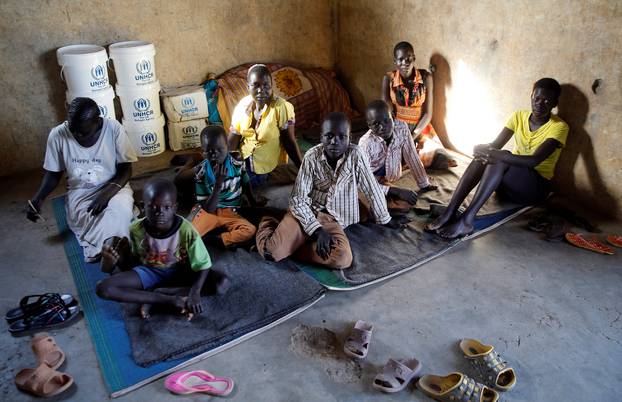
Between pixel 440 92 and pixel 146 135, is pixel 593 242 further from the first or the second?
pixel 146 135

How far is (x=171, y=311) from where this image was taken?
2605 millimetres

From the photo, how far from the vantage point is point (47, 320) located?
252cm

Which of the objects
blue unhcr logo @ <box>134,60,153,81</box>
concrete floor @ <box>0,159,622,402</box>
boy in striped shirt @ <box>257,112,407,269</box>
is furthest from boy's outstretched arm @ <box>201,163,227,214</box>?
blue unhcr logo @ <box>134,60,153,81</box>

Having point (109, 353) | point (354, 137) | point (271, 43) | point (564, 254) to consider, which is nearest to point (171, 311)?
point (109, 353)

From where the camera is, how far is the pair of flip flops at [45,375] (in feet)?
6.94

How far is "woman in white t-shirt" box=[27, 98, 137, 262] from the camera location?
3037mm

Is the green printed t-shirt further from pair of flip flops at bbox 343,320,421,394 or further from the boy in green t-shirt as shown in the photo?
pair of flip flops at bbox 343,320,421,394

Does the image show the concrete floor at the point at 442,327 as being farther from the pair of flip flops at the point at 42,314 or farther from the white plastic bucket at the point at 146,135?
the white plastic bucket at the point at 146,135

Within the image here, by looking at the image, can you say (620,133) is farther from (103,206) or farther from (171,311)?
(103,206)

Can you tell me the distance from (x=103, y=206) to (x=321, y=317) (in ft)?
5.02

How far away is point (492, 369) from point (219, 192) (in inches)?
73.1

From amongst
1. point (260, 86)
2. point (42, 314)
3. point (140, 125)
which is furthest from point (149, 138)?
point (42, 314)

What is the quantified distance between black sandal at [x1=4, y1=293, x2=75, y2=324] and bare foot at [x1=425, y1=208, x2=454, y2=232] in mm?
2220

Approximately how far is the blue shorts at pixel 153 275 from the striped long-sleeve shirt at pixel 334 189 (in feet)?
2.69
